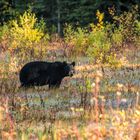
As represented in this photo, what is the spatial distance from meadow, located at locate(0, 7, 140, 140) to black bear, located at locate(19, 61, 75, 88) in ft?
0.77

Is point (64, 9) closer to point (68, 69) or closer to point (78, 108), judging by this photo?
point (68, 69)

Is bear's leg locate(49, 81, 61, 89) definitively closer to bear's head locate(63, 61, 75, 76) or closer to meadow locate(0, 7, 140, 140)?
meadow locate(0, 7, 140, 140)

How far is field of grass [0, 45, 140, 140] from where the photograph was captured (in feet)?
18.7

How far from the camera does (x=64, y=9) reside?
45656 millimetres

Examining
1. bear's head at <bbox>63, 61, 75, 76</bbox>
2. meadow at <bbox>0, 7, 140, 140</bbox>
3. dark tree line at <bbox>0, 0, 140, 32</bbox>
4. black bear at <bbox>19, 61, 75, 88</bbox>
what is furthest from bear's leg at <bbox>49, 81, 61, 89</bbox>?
dark tree line at <bbox>0, 0, 140, 32</bbox>

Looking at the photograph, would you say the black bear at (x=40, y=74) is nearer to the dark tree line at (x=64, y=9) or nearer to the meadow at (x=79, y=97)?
the meadow at (x=79, y=97)

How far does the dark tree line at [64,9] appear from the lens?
37.8 m

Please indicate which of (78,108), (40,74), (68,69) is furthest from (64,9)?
(78,108)

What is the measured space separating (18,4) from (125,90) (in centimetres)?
3722

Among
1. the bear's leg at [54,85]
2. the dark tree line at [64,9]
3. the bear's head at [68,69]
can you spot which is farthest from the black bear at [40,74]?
the dark tree line at [64,9]

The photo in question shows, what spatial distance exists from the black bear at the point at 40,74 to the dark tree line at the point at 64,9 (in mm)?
21294

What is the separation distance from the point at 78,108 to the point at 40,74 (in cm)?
420

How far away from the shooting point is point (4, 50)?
26.6 meters

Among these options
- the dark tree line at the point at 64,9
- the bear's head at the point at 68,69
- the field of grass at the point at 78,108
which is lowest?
the field of grass at the point at 78,108
